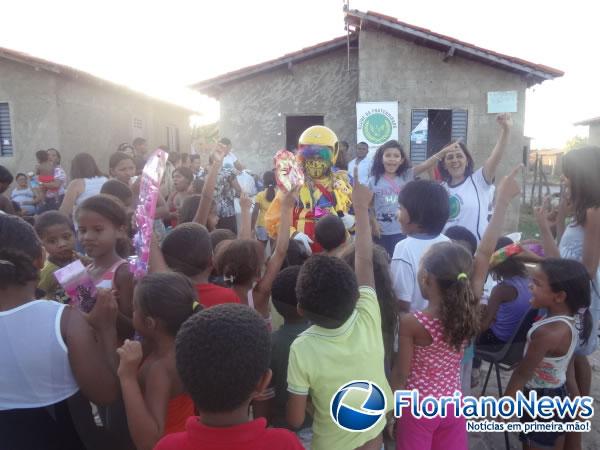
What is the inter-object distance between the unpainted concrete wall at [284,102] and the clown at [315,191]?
6.76 m

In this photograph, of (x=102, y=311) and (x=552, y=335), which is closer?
(x=102, y=311)

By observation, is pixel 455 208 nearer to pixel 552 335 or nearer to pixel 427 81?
pixel 552 335

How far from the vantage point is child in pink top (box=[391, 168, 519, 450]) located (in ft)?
6.17

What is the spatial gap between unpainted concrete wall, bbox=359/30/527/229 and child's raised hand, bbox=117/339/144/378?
26.9 feet

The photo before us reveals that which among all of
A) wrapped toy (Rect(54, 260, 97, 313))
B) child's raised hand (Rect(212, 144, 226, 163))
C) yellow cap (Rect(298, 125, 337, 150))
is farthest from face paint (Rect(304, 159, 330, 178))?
wrapped toy (Rect(54, 260, 97, 313))

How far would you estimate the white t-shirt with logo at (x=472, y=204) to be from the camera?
3.42 metres

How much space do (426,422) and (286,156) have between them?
74.4 inches

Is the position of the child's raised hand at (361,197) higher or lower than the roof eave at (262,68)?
lower

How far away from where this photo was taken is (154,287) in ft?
5.37

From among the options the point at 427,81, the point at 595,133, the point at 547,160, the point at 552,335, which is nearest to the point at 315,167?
the point at 552,335

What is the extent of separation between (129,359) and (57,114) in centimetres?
1146

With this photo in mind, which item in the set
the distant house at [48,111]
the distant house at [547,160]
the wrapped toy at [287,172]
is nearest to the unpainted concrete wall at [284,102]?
the distant house at [48,111]

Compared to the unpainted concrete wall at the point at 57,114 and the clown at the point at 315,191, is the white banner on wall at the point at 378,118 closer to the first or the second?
the clown at the point at 315,191

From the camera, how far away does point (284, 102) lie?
392 inches
